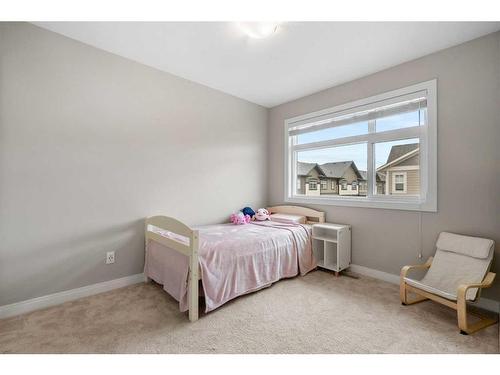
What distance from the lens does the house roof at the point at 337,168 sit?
3119 millimetres

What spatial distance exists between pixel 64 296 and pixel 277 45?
3.12m

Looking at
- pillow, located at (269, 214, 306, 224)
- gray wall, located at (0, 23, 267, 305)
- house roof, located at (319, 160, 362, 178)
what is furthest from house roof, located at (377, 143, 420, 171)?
gray wall, located at (0, 23, 267, 305)

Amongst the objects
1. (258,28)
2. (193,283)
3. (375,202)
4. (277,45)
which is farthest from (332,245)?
(258,28)

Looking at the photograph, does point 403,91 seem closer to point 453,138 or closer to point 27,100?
point 453,138

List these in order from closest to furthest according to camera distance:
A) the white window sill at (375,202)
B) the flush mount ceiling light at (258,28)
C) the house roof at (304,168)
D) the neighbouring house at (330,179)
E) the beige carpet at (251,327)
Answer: the beige carpet at (251,327) < the flush mount ceiling light at (258,28) < the white window sill at (375,202) < the neighbouring house at (330,179) < the house roof at (304,168)

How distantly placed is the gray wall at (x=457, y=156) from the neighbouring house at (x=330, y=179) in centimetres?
41

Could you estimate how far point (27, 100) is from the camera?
196 cm

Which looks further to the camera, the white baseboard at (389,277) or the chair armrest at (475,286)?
the white baseboard at (389,277)

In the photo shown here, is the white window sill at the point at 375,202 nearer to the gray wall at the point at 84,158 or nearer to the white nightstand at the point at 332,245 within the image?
the white nightstand at the point at 332,245

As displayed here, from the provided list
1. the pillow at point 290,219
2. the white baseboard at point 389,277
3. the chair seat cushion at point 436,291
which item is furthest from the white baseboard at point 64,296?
the chair seat cushion at point 436,291

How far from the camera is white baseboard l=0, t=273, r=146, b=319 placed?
1.89 metres

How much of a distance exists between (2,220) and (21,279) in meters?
0.52

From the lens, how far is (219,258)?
2.05m

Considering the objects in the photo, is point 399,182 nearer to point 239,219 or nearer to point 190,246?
point 239,219
